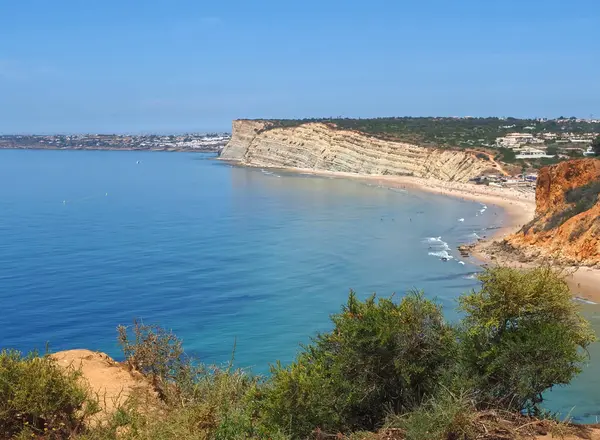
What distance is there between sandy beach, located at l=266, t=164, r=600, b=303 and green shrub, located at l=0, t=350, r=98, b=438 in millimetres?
14556

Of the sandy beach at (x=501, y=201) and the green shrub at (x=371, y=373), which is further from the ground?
the green shrub at (x=371, y=373)

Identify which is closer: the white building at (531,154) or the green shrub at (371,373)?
the green shrub at (371,373)

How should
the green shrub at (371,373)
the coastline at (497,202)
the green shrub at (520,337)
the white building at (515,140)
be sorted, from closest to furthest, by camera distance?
the green shrub at (371,373), the green shrub at (520,337), the coastline at (497,202), the white building at (515,140)

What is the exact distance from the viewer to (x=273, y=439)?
10.1 metres

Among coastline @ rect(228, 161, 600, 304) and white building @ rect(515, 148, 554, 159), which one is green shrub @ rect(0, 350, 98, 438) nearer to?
coastline @ rect(228, 161, 600, 304)

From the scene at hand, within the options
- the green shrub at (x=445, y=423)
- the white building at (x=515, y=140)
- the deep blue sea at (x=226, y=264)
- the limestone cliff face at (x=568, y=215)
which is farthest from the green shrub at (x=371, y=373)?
the white building at (x=515, y=140)

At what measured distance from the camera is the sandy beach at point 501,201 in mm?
34062

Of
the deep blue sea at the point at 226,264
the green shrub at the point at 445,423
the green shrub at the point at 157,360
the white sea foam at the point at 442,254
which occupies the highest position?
the green shrub at the point at 445,423

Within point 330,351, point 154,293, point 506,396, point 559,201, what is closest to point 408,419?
point 506,396

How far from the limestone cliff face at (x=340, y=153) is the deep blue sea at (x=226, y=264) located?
17.0m

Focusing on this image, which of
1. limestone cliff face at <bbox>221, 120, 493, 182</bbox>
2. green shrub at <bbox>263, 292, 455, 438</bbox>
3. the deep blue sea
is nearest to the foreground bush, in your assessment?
green shrub at <bbox>263, 292, 455, 438</bbox>

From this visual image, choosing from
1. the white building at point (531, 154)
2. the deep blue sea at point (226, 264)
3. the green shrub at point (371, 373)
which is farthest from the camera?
the white building at point (531, 154)

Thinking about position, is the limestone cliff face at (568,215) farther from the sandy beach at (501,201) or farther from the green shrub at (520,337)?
the green shrub at (520,337)

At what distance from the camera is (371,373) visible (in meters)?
11.9
